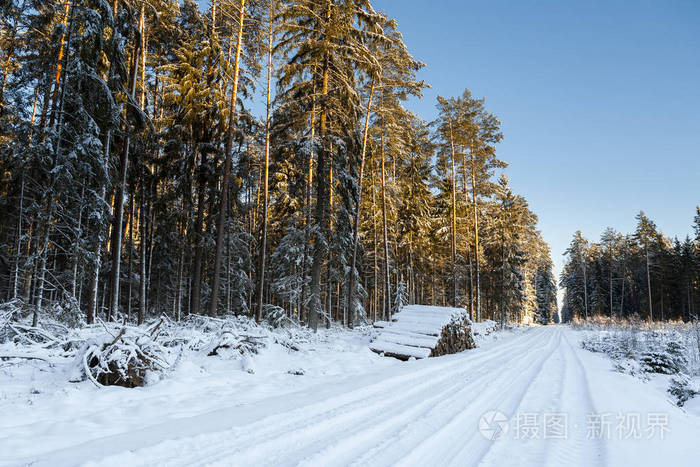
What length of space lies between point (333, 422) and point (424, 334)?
24.8 feet

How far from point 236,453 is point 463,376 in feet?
15.6

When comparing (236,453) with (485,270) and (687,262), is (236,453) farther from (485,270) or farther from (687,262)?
(687,262)

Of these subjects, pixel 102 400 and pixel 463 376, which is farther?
pixel 463 376

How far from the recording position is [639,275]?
5025 cm

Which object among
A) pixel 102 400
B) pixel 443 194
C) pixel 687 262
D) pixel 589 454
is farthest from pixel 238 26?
pixel 687 262

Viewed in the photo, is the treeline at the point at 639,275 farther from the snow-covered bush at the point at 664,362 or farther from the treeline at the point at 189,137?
the treeline at the point at 189,137

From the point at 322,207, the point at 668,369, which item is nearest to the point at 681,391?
the point at 668,369

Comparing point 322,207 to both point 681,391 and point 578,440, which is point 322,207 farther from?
point 578,440

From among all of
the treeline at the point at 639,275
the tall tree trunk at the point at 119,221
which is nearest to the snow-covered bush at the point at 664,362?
the tall tree trunk at the point at 119,221

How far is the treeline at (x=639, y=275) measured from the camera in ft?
143

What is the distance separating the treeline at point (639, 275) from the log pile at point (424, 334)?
3601 centimetres

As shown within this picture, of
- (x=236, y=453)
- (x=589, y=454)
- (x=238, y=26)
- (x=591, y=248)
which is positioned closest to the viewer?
(x=236, y=453)

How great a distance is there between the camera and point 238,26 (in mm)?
13805
